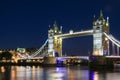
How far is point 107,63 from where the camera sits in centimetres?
5166

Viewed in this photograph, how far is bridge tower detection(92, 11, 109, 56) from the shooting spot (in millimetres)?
54094

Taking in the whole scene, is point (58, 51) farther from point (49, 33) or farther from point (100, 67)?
point (100, 67)

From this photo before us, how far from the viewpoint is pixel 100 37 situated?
55562mm

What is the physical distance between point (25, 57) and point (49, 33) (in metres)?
12.3

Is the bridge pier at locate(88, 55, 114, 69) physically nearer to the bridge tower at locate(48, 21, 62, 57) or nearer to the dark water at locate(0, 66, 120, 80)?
the dark water at locate(0, 66, 120, 80)

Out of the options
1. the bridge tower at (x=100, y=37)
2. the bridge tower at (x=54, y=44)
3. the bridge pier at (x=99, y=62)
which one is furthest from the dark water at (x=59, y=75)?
the bridge tower at (x=54, y=44)

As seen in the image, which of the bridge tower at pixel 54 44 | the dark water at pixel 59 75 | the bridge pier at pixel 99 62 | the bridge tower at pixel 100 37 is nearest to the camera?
the dark water at pixel 59 75

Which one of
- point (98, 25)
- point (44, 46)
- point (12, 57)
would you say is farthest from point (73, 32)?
point (12, 57)

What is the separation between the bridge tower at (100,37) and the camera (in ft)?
177

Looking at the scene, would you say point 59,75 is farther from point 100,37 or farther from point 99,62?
point 100,37

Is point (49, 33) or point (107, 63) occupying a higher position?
point (49, 33)

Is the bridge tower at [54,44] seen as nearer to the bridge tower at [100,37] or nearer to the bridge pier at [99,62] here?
the bridge tower at [100,37]

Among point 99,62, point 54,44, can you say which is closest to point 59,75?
point 99,62

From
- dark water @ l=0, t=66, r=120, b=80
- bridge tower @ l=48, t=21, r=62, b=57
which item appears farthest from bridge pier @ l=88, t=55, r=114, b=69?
bridge tower @ l=48, t=21, r=62, b=57
